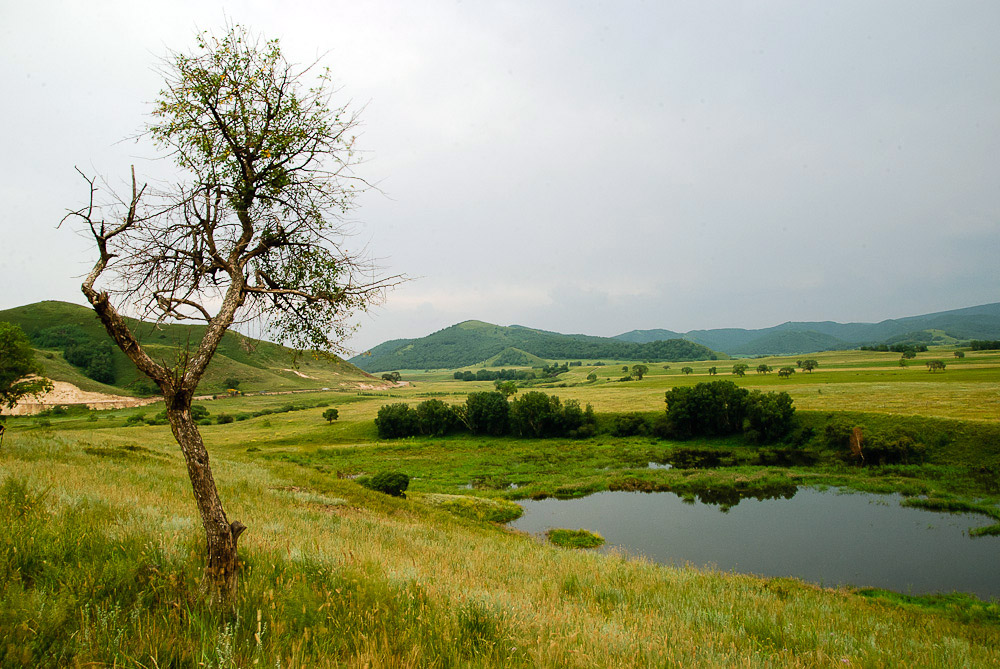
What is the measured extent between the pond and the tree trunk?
70.5 feet

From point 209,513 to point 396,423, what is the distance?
7708 centimetres

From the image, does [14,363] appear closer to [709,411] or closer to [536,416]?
[536,416]

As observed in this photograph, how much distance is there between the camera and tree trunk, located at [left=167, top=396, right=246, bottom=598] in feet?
15.5

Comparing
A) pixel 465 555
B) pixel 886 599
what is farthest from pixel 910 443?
pixel 465 555

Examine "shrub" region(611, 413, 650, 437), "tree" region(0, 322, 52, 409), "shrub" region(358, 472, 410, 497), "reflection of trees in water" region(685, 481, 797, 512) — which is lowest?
"reflection of trees in water" region(685, 481, 797, 512)

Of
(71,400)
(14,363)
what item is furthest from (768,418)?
(71,400)

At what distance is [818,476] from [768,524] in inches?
551

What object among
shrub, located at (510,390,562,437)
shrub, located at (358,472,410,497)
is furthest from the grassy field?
shrub, located at (510,390,562,437)

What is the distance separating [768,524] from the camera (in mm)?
Answer: 34000

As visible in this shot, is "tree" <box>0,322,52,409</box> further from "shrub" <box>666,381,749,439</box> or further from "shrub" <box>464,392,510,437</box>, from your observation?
"shrub" <box>666,381,749,439</box>

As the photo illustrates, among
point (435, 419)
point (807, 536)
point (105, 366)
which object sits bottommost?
point (807, 536)

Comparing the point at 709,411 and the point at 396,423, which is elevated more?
the point at 709,411

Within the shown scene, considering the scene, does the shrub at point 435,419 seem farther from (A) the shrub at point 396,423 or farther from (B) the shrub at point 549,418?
(B) the shrub at point 549,418

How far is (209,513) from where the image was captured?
15.9 feet
